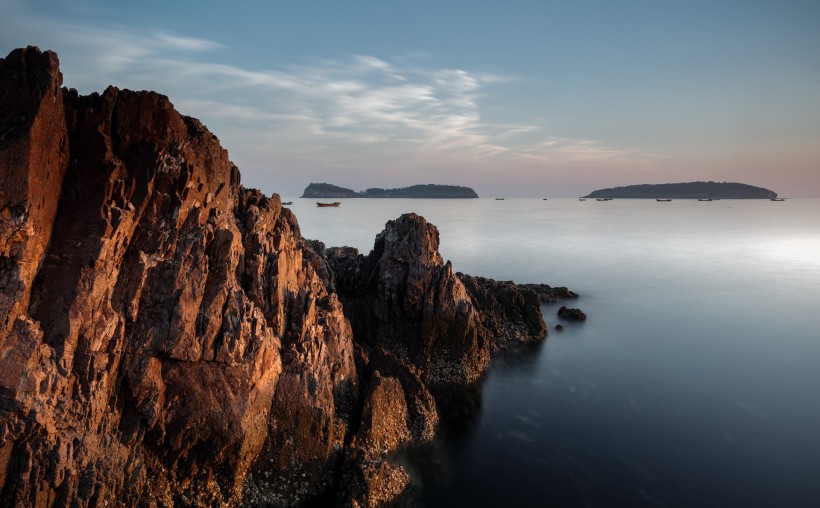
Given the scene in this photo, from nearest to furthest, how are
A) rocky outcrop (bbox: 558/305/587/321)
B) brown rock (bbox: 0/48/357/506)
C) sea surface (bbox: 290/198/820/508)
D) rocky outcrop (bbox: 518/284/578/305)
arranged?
brown rock (bbox: 0/48/357/506) < sea surface (bbox: 290/198/820/508) < rocky outcrop (bbox: 558/305/587/321) < rocky outcrop (bbox: 518/284/578/305)

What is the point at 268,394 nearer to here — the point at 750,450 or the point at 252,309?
the point at 252,309

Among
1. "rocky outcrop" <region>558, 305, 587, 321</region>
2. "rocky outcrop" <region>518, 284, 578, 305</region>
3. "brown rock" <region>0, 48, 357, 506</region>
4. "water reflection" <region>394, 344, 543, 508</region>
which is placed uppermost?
"brown rock" <region>0, 48, 357, 506</region>

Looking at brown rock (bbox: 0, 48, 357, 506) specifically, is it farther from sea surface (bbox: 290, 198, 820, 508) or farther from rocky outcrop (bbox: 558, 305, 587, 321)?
rocky outcrop (bbox: 558, 305, 587, 321)

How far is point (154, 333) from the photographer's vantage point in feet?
59.4

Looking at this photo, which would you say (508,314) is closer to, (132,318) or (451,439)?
(451,439)

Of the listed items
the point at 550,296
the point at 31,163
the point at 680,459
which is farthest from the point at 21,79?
the point at 550,296

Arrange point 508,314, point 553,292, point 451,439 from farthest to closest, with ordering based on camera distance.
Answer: point 553,292 < point 508,314 < point 451,439

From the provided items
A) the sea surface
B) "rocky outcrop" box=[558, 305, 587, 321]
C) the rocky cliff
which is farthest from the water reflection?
"rocky outcrop" box=[558, 305, 587, 321]

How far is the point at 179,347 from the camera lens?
18312mm

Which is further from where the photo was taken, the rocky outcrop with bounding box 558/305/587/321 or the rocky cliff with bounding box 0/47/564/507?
the rocky outcrop with bounding box 558/305/587/321

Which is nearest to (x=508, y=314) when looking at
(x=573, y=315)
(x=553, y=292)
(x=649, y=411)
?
(x=573, y=315)

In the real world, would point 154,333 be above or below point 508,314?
above

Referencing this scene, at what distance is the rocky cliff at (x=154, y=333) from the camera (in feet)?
51.2

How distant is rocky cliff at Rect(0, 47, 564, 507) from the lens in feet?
51.2
